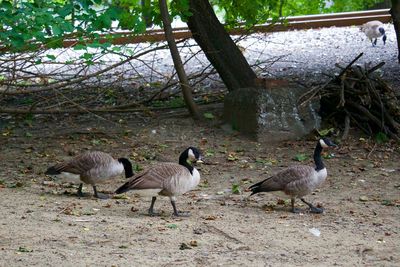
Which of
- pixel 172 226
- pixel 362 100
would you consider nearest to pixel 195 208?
pixel 172 226

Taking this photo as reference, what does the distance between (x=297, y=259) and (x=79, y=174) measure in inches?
123

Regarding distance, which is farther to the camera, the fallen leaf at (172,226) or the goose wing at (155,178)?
the goose wing at (155,178)

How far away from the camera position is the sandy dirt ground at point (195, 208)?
6434 mm

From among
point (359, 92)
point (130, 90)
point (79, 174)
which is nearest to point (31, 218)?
point (79, 174)

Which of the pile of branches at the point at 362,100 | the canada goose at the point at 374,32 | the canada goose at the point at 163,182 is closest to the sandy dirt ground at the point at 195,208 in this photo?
the canada goose at the point at 163,182

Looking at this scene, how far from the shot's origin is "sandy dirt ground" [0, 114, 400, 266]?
21.1 ft

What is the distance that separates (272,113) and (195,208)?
3.76 metres

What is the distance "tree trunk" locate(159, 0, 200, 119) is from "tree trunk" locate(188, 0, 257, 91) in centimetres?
56

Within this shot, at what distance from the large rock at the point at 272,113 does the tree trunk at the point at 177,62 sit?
0.69 meters

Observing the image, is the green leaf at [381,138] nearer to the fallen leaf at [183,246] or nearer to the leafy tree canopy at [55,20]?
the leafy tree canopy at [55,20]

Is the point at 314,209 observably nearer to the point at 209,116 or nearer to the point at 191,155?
the point at 191,155

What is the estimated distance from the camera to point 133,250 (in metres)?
6.46

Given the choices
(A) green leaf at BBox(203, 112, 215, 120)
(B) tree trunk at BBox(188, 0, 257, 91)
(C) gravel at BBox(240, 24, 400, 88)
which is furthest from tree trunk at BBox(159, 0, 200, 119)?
(C) gravel at BBox(240, 24, 400, 88)

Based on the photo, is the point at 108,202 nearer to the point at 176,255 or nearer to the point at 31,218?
the point at 31,218
